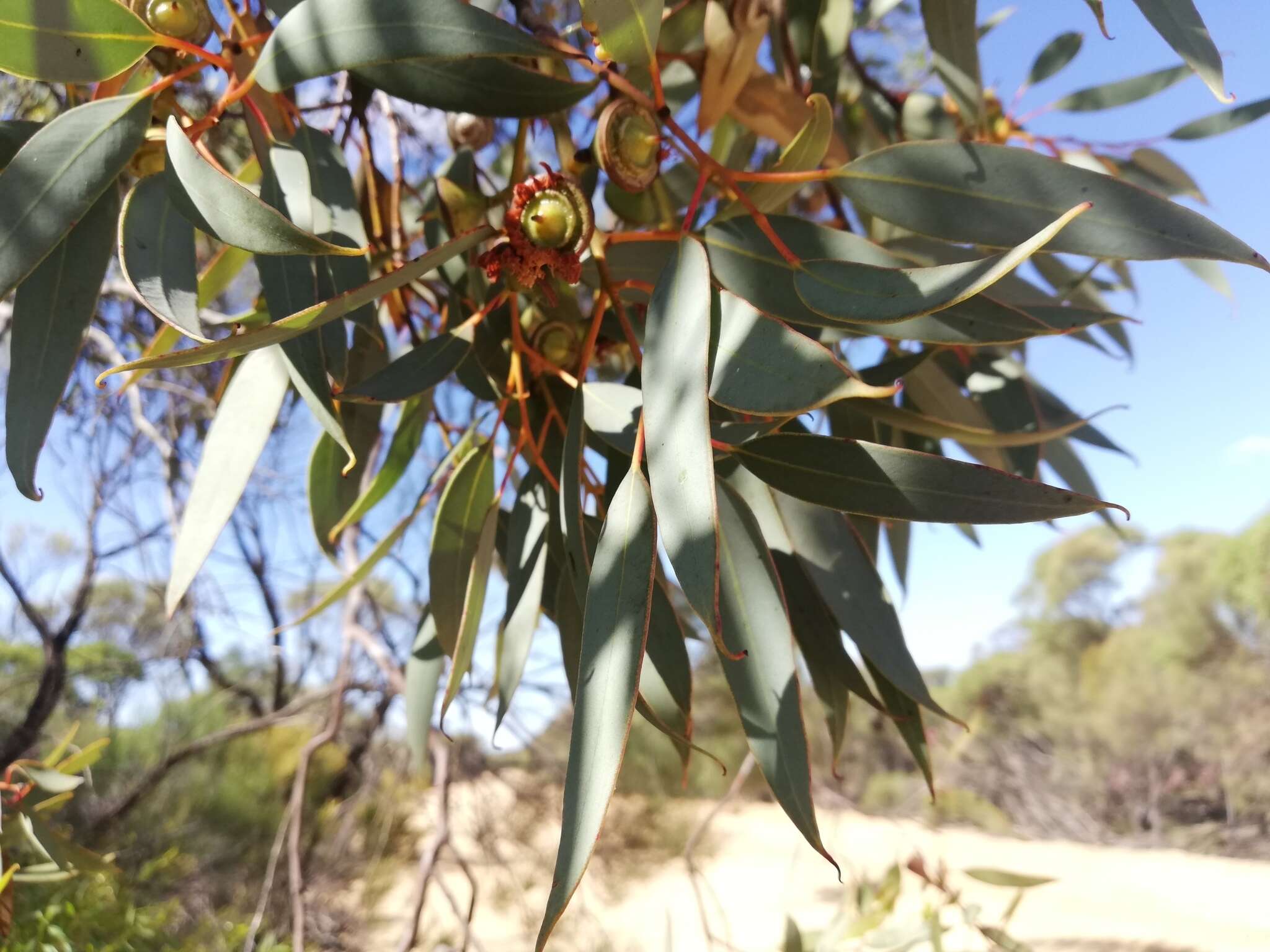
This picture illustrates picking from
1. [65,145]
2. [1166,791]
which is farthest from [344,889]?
[1166,791]

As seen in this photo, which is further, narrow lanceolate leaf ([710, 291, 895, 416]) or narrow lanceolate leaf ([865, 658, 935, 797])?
narrow lanceolate leaf ([865, 658, 935, 797])

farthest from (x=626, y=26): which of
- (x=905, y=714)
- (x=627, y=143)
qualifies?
(x=905, y=714)

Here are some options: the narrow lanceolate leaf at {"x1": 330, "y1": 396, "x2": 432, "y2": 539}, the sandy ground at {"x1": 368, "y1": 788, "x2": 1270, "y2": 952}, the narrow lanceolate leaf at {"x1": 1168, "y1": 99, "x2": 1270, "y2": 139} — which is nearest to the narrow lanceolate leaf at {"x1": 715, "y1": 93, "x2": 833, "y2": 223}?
the narrow lanceolate leaf at {"x1": 330, "y1": 396, "x2": 432, "y2": 539}

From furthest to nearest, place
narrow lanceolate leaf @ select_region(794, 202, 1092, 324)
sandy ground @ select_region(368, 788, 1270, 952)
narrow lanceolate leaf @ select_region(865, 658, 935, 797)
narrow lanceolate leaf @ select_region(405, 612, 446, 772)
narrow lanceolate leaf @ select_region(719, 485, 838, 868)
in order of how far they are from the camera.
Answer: sandy ground @ select_region(368, 788, 1270, 952) → narrow lanceolate leaf @ select_region(405, 612, 446, 772) → narrow lanceolate leaf @ select_region(865, 658, 935, 797) → narrow lanceolate leaf @ select_region(719, 485, 838, 868) → narrow lanceolate leaf @ select_region(794, 202, 1092, 324)

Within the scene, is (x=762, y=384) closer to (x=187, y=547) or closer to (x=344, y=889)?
(x=187, y=547)

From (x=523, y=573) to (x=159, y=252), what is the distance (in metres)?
0.25

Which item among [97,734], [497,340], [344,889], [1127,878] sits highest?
[497,340]

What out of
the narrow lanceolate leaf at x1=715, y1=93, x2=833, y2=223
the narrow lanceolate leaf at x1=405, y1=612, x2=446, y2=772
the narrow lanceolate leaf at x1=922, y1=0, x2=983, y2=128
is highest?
the narrow lanceolate leaf at x1=922, y1=0, x2=983, y2=128

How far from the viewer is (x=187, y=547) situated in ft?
1.40

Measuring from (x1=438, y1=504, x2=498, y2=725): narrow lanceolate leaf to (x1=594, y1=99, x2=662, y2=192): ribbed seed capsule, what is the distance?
0.19 meters

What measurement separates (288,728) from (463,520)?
8.47ft

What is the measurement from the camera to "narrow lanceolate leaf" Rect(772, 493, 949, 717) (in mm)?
404

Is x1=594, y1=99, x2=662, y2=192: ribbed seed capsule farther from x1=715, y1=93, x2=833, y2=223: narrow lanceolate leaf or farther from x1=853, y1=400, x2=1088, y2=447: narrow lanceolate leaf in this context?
x1=853, y1=400, x2=1088, y2=447: narrow lanceolate leaf

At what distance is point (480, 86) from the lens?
1.33ft
